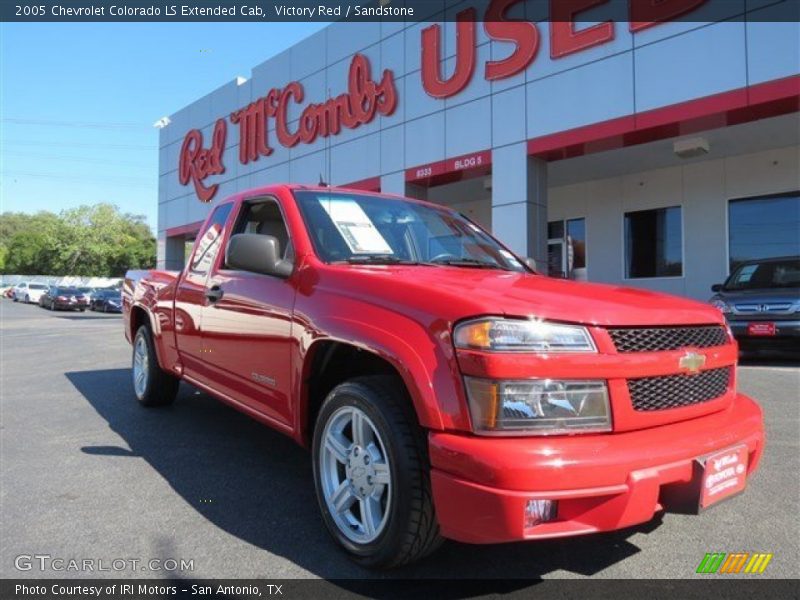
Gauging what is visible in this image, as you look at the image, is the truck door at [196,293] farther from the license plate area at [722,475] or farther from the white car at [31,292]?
the white car at [31,292]

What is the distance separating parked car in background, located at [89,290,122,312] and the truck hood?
33.8 meters

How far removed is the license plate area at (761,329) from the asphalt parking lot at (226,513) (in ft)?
10.8

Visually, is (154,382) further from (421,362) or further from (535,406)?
(535,406)

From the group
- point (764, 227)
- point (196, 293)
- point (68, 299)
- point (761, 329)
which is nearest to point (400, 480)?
point (196, 293)

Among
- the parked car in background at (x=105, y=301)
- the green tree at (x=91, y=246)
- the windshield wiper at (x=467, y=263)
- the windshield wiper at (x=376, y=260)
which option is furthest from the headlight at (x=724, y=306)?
the green tree at (x=91, y=246)

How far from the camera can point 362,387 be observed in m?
2.72

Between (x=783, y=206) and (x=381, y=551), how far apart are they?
14145mm

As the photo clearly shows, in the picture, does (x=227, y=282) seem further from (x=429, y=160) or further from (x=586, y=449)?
(x=429, y=160)

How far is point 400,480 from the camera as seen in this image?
2.45 metres

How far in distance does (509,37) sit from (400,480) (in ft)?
42.5

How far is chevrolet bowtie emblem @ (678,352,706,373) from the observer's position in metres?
2.58

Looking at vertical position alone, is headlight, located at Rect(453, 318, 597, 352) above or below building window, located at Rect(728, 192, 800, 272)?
below

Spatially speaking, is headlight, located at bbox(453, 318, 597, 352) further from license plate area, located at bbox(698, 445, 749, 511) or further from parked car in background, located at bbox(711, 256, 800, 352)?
parked car in background, located at bbox(711, 256, 800, 352)

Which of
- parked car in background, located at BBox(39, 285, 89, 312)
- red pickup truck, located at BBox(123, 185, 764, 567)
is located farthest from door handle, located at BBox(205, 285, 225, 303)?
parked car in background, located at BBox(39, 285, 89, 312)
